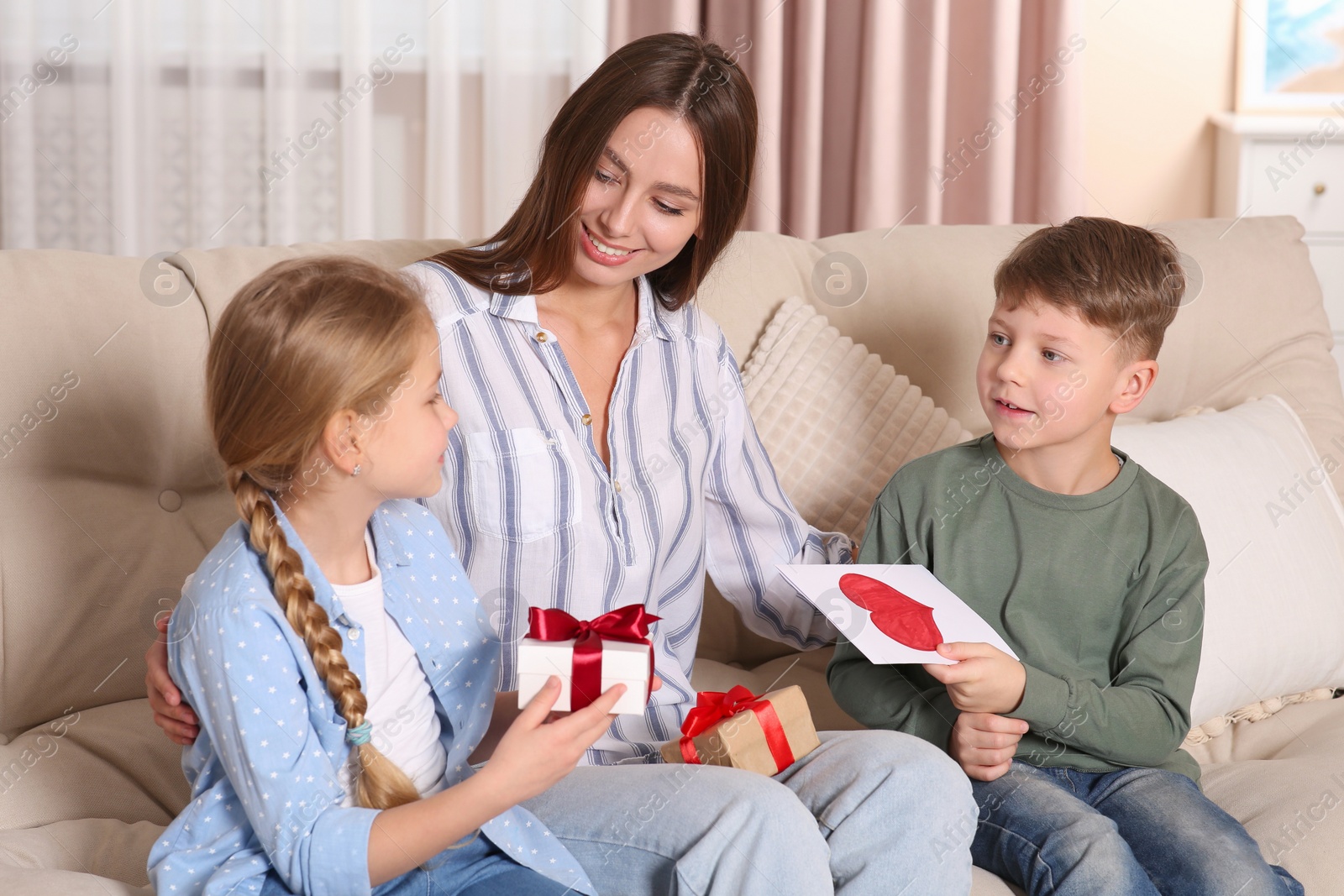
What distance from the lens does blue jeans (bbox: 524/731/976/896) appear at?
96cm

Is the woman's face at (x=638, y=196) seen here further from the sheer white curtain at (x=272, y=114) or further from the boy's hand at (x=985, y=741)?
the sheer white curtain at (x=272, y=114)

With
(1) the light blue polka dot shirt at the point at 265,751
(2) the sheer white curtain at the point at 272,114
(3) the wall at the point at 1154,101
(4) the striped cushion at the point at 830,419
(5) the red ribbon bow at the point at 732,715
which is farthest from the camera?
(3) the wall at the point at 1154,101

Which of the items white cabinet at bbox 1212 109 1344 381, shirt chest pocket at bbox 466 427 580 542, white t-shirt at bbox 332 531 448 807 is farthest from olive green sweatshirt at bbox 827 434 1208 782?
white cabinet at bbox 1212 109 1344 381

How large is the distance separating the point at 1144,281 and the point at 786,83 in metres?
1.64

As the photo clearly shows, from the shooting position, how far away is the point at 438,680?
1043 mm

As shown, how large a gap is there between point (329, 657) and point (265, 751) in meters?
0.08

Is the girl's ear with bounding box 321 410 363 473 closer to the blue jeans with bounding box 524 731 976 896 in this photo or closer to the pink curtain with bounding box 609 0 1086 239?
the blue jeans with bounding box 524 731 976 896

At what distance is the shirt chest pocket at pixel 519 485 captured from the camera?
1.22 m

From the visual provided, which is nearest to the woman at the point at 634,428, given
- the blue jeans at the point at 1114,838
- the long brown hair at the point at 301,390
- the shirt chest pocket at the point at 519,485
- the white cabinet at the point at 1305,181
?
the shirt chest pocket at the point at 519,485

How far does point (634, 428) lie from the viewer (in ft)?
4.29

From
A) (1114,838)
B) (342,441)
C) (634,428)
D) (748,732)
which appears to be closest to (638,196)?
(634,428)

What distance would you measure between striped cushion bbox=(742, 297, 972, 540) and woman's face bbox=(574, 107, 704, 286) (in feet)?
1.24

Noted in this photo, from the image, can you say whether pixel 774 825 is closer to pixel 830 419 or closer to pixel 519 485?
pixel 519 485

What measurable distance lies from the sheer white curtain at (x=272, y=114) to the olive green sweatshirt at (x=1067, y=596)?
1577 millimetres
